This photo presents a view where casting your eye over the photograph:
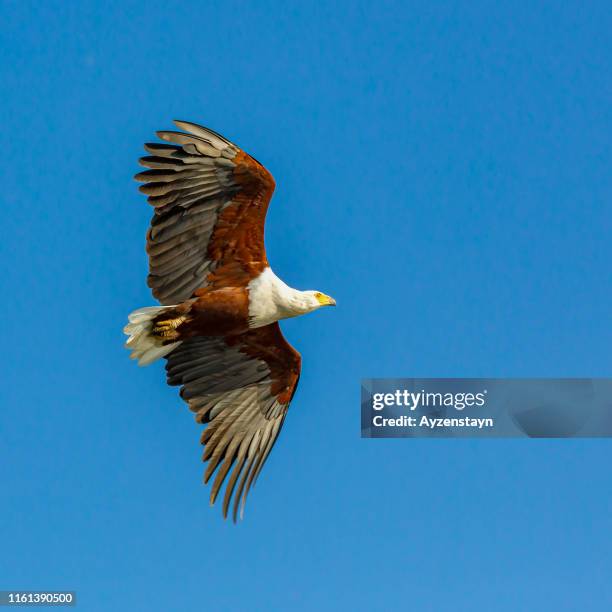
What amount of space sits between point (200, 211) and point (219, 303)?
0.88 m

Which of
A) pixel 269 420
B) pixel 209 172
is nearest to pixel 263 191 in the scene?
pixel 209 172

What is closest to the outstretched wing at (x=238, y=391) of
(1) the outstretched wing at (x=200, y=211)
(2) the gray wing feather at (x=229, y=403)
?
(2) the gray wing feather at (x=229, y=403)

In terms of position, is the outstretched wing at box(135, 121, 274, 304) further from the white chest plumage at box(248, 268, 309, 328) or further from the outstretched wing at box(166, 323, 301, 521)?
the outstretched wing at box(166, 323, 301, 521)

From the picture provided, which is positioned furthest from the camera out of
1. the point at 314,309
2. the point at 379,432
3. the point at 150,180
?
the point at 379,432

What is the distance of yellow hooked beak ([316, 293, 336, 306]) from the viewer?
13195 millimetres

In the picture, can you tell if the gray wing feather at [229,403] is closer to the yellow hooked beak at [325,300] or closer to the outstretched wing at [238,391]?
the outstretched wing at [238,391]

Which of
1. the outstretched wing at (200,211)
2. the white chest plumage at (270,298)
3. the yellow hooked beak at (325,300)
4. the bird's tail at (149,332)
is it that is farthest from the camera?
the yellow hooked beak at (325,300)

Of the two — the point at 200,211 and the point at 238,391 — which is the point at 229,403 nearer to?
the point at 238,391

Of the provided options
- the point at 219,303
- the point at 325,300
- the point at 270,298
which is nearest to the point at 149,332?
the point at 219,303

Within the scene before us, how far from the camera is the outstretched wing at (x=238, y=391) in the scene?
13492 millimetres

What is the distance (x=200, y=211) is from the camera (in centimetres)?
1252

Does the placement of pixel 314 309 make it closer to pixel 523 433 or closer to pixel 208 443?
pixel 208 443

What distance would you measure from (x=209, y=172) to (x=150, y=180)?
50 cm

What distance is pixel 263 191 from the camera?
40.7ft
